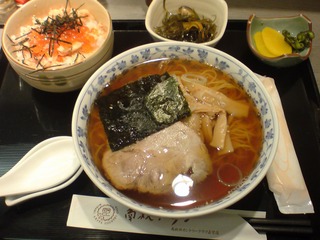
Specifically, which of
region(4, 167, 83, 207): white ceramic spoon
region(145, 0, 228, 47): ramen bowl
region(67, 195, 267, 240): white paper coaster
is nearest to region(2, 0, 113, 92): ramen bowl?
region(145, 0, 228, 47): ramen bowl

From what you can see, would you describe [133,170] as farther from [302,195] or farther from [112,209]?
[302,195]

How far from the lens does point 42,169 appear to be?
4.98ft

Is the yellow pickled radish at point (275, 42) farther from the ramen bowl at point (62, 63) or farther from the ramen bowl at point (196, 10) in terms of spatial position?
the ramen bowl at point (62, 63)

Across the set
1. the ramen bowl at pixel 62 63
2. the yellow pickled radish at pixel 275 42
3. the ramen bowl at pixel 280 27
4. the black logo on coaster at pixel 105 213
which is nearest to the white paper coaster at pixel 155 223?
the black logo on coaster at pixel 105 213

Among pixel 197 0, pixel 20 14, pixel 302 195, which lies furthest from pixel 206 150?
pixel 20 14

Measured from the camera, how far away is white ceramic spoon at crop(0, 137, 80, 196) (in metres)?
1.43

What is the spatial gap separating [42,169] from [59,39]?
67 cm

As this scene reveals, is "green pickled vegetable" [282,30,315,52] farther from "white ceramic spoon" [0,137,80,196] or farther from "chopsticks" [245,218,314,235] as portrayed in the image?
"white ceramic spoon" [0,137,80,196]

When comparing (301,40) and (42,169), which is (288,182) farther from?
(42,169)

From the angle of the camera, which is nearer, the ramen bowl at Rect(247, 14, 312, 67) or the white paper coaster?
the white paper coaster

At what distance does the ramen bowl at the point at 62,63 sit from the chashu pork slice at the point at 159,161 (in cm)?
44

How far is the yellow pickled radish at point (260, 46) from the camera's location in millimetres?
1863

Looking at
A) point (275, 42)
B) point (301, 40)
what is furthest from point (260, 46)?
point (301, 40)

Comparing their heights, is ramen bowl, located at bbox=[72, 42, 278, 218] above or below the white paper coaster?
above
